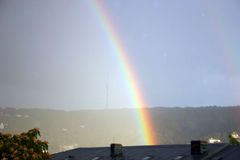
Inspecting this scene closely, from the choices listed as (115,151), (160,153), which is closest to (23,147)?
(115,151)

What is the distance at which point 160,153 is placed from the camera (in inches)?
2135

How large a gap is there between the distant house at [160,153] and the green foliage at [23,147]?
22.7 metres

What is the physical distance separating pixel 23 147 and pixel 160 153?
28489 mm

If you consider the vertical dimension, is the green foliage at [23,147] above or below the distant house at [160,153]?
above

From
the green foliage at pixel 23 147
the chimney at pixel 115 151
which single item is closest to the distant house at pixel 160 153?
the chimney at pixel 115 151

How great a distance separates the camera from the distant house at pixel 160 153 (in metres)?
48.8

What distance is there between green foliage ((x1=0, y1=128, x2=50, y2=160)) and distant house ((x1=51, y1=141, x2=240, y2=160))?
2267 centimetres

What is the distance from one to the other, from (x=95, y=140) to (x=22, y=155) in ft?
463

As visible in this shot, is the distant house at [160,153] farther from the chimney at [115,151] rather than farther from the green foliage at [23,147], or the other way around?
the green foliage at [23,147]

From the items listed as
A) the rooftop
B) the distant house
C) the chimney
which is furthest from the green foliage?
the chimney

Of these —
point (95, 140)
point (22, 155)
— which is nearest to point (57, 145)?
point (95, 140)

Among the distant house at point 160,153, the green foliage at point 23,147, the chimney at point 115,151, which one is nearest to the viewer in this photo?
the green foliage at point 23,147

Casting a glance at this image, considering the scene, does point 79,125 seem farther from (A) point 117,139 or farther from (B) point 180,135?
(B) point 180,135

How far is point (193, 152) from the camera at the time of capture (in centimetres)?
5038
